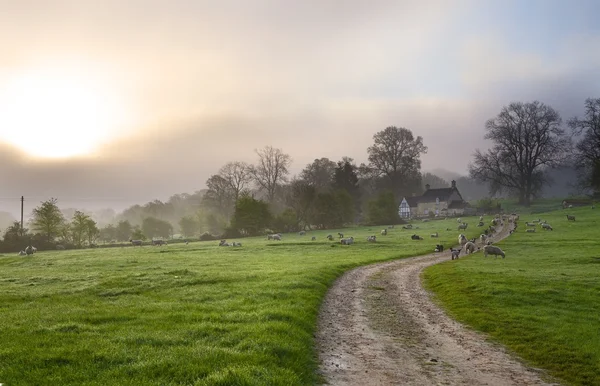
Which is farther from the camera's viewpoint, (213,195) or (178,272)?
(213,195)

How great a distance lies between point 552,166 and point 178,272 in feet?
357

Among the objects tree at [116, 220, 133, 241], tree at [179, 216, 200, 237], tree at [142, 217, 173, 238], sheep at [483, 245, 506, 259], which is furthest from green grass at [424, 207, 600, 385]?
tree at [179, 216, 200, 237]

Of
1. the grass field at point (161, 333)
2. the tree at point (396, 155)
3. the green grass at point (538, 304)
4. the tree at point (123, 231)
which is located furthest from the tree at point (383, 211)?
the grass field at point (161, 333)

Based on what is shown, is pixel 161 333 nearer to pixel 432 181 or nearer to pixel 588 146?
pixel 588 146

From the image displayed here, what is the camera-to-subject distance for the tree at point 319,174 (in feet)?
418

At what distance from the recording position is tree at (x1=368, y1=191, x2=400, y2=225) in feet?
320

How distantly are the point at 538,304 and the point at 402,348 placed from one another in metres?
9.00

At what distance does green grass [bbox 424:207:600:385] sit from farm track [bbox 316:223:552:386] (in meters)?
0.87

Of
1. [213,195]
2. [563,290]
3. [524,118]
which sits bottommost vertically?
[563,290]

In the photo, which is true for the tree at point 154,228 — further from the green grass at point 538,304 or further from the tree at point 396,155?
the green grass at point 538,304

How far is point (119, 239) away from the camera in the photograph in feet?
372

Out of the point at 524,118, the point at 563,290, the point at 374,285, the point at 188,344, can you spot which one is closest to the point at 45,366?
the point at 188,344

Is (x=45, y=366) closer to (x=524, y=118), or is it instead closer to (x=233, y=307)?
(x=233, y=307)

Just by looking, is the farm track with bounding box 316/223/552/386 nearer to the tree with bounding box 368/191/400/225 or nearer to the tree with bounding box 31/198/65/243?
the tree with bounding box 368/191/400/225
